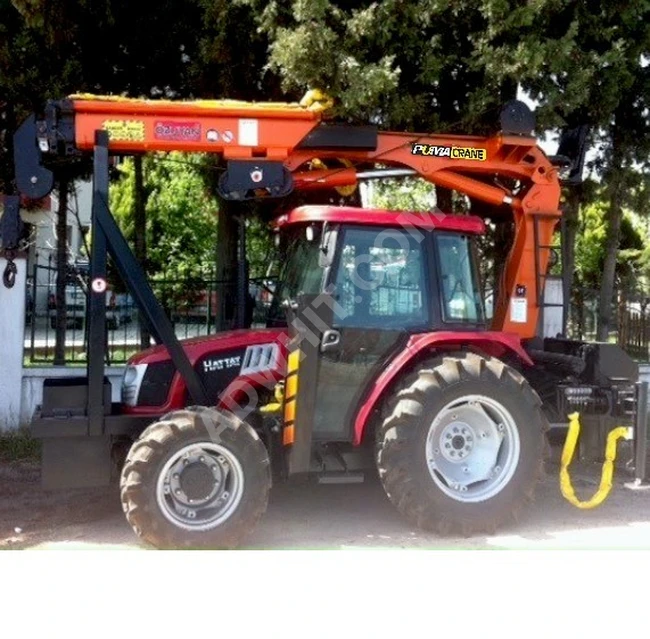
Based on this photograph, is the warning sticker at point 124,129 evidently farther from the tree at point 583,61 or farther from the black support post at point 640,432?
the black support post at point 640,432

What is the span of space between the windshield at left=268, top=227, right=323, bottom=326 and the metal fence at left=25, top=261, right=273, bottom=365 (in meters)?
3.02

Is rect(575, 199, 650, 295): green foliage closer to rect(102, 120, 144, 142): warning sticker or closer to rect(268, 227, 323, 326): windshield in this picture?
rect(268, 227, 323, 326): windshield

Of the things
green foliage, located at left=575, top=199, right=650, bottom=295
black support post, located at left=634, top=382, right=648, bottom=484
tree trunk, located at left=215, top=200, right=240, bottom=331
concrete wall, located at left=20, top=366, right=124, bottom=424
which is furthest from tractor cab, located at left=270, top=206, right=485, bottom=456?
Answer: green foliage, located at left=575, top=199, right=650, bottom=295

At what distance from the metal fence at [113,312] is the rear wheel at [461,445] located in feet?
13.6

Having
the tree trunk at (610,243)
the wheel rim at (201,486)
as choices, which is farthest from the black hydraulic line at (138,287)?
the tree trunk at (610,243)

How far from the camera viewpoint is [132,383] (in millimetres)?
6590

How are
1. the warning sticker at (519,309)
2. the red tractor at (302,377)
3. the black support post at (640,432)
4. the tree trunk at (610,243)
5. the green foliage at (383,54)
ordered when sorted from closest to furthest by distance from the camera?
the red tractor at (302,377)
the black support post at (640,432)
the warning sticker at (519,309)
the green foliage at (383,54)
the tree trunk at (610,243)

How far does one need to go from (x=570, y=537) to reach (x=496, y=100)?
4.46 meters

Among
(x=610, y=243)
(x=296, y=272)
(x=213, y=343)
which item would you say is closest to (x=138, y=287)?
(x=213, y=343)

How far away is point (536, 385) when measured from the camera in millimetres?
7535

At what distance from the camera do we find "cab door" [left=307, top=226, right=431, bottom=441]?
6.27 m

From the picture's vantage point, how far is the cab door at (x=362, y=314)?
20.6 feet

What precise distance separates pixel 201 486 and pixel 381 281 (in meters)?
1.95

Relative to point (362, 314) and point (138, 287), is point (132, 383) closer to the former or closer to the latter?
point (138, 287)
